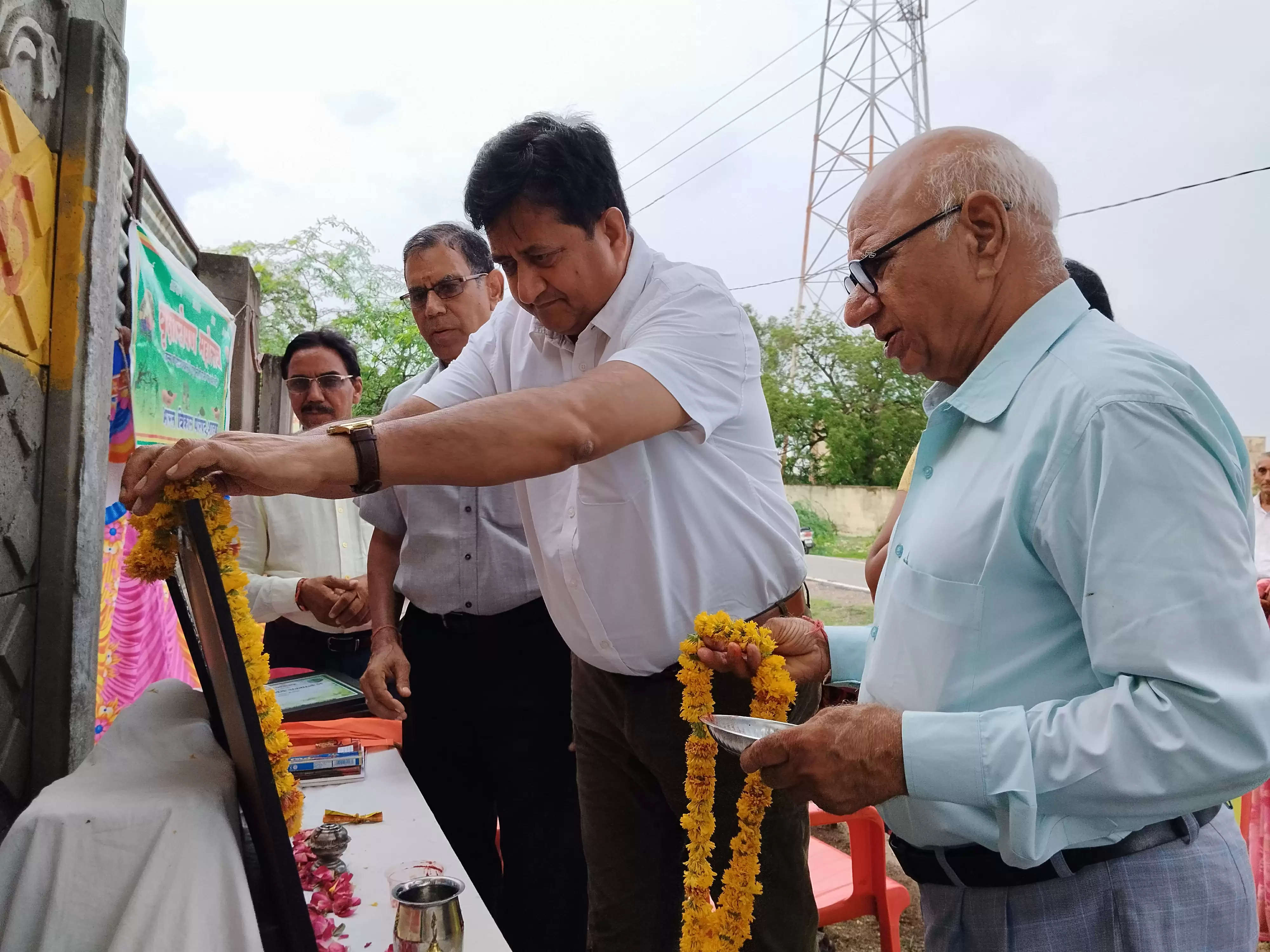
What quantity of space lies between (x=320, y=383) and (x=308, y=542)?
741 mm

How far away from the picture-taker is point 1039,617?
1.20 meters

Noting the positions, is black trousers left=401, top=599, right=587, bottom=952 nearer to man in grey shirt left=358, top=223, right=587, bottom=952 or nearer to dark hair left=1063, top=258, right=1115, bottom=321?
man in grey shirt left=358, top=223, right=587, bottom=952

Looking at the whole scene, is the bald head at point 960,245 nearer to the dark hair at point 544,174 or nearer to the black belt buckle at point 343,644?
the dark hair at point 544,174

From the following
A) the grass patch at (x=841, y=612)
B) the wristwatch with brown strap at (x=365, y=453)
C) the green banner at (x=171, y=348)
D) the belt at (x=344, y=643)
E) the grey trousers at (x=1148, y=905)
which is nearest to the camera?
the grey trousers at (x=1148, y=905)

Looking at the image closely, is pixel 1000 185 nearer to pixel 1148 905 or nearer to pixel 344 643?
pixel 1148 905

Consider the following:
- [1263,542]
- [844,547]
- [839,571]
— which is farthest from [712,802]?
[839,571]

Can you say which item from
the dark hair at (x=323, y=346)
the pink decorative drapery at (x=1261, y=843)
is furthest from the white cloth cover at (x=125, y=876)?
the pink decorative drapery at (x=1261, y=843)

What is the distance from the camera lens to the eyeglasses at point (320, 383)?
397 centimetres

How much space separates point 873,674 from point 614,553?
2.29ft

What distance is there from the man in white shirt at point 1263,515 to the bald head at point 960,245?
4.59 metres

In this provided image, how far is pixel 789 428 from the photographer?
17812mm

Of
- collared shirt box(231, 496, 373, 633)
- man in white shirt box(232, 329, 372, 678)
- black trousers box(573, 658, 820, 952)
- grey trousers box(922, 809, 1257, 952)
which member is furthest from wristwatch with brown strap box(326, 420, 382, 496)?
collared shirt box(231, 496, 373, 633)

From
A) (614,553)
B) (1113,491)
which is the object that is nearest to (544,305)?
(614,553)

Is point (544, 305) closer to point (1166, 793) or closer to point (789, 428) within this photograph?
point (1166, 793)
